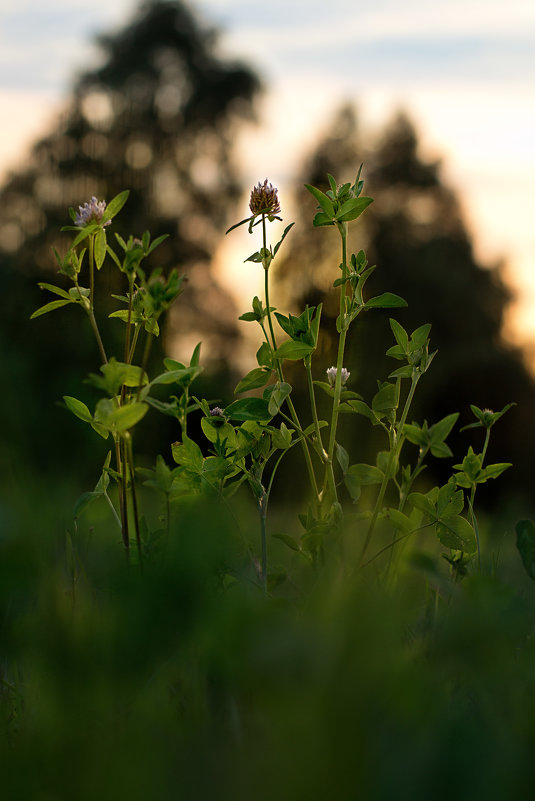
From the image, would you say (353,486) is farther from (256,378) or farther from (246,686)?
(246,686)

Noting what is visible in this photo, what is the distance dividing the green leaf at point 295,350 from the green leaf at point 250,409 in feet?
0.22

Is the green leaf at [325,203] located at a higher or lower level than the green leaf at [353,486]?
higher

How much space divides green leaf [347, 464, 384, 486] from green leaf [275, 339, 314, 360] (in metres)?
0.18

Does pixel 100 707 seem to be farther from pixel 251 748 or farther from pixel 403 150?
pixel 403 150

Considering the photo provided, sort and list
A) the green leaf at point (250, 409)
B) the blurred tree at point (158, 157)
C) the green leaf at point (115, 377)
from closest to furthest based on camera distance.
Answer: the green leaf at point (115, 377)
the green leaf at point (250, 409)
the blurred tree at point (158, 157)

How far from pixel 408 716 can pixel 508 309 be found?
629 inches

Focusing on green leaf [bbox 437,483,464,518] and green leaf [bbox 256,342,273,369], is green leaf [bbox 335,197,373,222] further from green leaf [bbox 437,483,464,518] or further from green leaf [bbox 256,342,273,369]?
green leaf [bbox 437,483,464,518]

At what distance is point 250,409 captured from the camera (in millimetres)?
998

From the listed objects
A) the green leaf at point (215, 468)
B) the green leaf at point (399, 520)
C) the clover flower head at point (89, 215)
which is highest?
the clover flower head at point (89, 215)

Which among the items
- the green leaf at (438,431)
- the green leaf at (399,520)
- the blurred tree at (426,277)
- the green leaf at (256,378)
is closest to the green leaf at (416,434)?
the green leaf at (438,431)

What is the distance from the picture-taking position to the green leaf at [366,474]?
107cm

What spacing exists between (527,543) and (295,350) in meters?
0.37

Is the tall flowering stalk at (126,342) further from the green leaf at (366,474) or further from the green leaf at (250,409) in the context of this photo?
the green leaf at (366,474)

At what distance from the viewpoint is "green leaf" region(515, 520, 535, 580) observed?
2.60 feet
